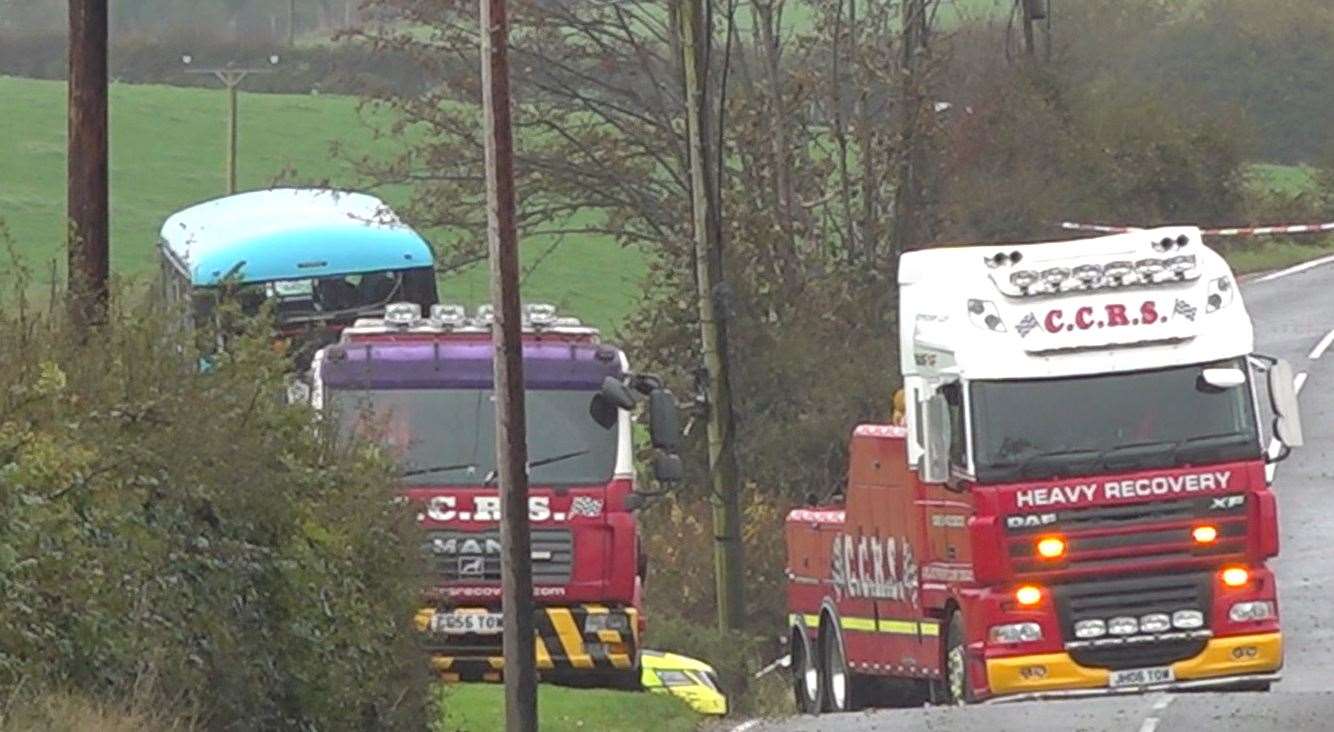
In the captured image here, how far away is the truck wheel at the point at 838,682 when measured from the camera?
2295 centimetres

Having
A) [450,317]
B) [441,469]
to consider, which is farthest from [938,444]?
[450,317]

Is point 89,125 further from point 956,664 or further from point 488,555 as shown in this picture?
point 956,664

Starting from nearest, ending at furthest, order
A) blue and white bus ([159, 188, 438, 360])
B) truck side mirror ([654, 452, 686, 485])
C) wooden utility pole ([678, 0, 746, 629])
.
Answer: truck side mirror ([654, 452, 686, 485])
blue and white bus ([159, 188, 438, 360])
wooden utility pole ([678, 0, 746, 629])

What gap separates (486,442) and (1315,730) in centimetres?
714

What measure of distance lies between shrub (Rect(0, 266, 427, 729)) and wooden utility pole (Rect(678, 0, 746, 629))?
1219 cm

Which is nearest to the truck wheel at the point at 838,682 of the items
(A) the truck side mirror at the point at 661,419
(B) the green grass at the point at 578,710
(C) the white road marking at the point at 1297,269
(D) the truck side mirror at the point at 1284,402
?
(B) the green grass at the point at 578,710

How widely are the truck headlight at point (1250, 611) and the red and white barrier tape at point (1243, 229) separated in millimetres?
26717

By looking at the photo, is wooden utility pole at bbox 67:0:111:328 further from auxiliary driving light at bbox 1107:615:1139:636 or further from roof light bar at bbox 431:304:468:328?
auxiliary driving light at bbox 1107:615:1139:636

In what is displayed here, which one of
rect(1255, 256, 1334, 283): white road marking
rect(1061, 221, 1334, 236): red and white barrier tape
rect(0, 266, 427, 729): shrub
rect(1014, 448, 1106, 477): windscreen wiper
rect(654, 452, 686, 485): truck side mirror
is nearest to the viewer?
rect(0, 266, 427, 729): shrub

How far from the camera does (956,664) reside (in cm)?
1983

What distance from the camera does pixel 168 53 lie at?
2808 inches

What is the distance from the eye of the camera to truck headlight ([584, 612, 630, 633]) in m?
21.0

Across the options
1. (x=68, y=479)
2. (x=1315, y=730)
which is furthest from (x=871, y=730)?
(x=68, y=479)

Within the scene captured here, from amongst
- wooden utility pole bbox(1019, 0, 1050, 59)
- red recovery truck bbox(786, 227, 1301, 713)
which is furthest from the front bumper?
wooden utility pole bbox(1019, 0, 1050, 59)
